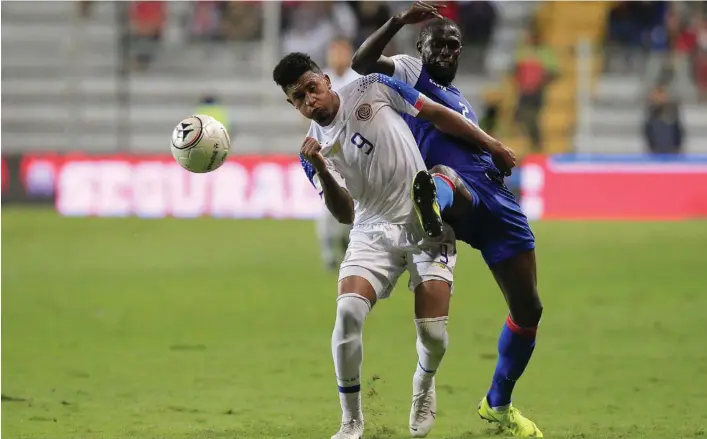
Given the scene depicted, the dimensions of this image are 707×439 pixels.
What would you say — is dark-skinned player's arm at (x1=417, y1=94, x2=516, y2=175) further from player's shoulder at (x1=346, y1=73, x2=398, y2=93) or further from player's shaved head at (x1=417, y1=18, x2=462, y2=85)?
player's shaved head at (x1=417, y1=18, x2=462, y2=85)

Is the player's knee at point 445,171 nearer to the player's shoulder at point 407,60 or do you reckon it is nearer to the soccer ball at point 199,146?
the player's shoulder at point 407,60

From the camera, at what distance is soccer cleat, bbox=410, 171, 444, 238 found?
18.8ft

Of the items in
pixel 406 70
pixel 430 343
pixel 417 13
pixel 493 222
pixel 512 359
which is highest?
pixel 417 13

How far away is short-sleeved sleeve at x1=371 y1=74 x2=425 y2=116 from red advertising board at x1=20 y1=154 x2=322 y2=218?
13.6 meters

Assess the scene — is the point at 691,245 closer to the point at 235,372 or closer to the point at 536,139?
the point at 536,139

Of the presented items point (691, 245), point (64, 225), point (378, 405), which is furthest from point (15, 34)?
point (378, 405)

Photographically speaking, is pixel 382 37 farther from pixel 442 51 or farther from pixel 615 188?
pixel 615 188

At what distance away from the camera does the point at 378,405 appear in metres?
7.26

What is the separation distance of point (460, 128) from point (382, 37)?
0.61 metres

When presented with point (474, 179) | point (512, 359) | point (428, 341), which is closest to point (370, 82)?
point (474, 179)

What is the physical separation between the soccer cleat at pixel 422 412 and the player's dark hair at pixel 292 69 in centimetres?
176

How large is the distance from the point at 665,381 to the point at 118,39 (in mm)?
16788

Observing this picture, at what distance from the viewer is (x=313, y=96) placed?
5.84 metres

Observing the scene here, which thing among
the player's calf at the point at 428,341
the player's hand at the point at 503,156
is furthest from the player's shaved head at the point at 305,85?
the player's calf at the point at 428,341
